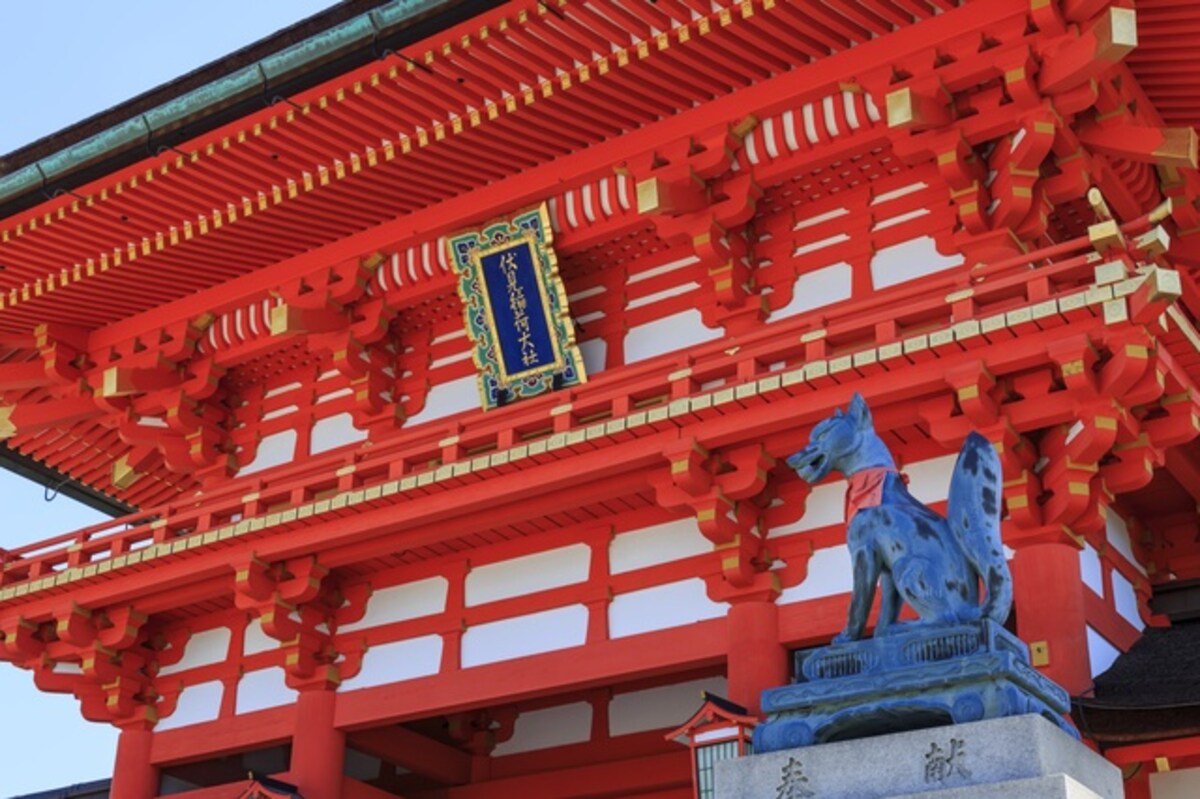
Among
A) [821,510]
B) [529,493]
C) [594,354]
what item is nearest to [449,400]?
[594,354]

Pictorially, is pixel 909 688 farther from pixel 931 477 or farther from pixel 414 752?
pixel 414 752

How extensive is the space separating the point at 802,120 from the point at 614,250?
2025mm

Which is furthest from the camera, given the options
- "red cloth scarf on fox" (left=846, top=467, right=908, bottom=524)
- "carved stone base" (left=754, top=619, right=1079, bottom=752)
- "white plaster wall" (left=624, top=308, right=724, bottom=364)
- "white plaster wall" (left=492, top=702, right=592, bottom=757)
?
"white plaster wall" (left=492, top=702, right=592, bottom=757)

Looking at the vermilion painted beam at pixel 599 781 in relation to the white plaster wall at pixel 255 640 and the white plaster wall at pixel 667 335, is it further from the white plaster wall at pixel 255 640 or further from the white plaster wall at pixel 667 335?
the white plaster wall at pixel 667 335

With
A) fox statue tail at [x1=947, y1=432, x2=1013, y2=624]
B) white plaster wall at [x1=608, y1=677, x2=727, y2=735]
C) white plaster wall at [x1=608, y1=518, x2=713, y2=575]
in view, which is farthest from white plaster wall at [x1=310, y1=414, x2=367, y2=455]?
fox statue tail at [x1=947, y1=432, x2=1013, y2=624]

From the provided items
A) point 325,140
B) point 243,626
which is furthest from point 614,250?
point 243,626

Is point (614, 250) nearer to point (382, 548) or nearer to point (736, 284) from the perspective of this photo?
point (736, 284)

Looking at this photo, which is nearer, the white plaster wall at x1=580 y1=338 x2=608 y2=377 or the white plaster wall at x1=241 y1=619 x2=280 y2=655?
the white plaster wall at x1=580 y1=338 x2=608 y2=377

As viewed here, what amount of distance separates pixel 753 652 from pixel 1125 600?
8.79 feet

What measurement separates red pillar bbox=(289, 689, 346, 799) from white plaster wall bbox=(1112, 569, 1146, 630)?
6.00 meters

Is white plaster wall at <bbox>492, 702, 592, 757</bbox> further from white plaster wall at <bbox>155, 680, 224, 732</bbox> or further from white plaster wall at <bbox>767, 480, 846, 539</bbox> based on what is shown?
white plaster wall at <bbox>767, 480, 846, 539</bbox>

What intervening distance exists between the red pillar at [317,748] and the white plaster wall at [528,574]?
1.49m

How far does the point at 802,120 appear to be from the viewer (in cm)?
1242

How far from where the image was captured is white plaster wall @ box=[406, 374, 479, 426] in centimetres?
1409
